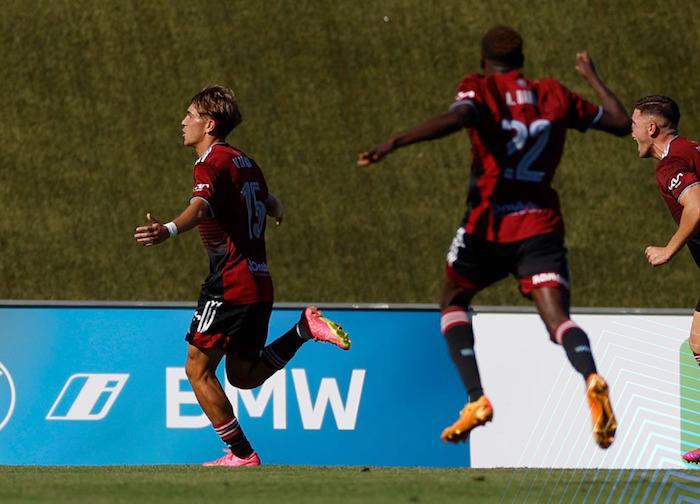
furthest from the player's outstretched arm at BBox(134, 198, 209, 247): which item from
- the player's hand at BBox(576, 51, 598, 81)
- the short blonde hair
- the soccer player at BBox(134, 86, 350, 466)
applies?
the player's hand at BBox(576, 51, 598, 81)

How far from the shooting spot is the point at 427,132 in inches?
258

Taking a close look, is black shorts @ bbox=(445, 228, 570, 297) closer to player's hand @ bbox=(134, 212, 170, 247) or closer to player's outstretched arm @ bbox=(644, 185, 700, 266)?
player's outstretched arm @ bbox=(644, 185, 700, 266)

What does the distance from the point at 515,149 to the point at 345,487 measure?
76.3 inches

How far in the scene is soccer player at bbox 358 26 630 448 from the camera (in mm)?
6906

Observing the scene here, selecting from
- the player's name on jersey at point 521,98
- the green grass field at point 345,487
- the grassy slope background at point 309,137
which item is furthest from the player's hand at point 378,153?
the grassy slope background at point 309,137

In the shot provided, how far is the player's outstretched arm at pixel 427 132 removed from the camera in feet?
21.0

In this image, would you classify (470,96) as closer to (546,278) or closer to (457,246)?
(457,246)

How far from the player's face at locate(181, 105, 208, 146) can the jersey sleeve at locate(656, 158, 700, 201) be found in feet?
9.60

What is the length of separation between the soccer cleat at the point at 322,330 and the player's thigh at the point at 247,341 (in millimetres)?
295

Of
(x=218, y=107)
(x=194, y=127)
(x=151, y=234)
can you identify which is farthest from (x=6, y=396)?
(x=151, y=234)

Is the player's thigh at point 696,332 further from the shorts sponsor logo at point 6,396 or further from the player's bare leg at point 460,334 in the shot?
the shorts sponsor logo at point 6,396

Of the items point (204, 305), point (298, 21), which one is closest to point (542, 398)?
point (204, 305)

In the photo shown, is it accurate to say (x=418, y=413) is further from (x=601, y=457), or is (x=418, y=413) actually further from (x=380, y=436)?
(x=601, y=457)

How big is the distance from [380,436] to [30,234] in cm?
810
